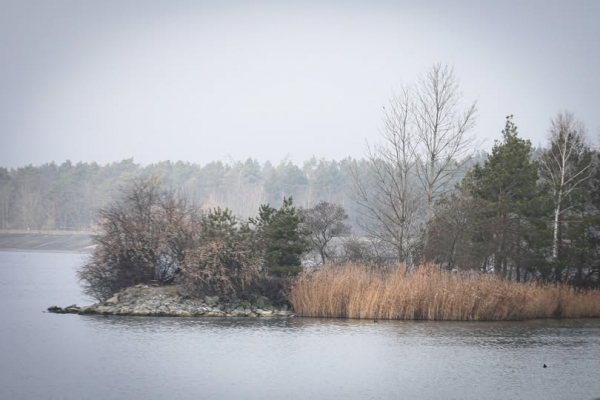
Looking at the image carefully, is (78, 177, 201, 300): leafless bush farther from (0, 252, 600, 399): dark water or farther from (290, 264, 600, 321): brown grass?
(290, 264, 600, 321): brown grass

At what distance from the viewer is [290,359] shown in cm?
1794

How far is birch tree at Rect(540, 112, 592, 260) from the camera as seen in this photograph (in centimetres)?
3434

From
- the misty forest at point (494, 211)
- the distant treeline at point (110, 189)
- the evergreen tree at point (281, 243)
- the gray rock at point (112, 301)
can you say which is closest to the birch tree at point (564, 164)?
the misty forest at point (494, 211)

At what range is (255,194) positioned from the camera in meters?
130

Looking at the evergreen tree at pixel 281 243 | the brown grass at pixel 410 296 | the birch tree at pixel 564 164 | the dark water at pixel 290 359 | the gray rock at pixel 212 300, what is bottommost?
the dark water at pixel 290 359

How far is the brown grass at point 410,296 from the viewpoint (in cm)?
2630

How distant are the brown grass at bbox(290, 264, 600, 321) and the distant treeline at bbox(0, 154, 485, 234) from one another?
285 feet

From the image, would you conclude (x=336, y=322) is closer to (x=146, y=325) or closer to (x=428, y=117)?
(x=146, y=325)

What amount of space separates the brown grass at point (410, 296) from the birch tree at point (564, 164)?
7.49 meters

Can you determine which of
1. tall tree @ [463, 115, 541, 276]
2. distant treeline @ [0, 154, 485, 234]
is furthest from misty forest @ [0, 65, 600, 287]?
distant treeline @ [0, 154, 485, 234]

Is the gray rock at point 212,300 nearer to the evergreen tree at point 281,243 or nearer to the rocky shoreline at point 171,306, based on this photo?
the rocky shoreline at point 171,306

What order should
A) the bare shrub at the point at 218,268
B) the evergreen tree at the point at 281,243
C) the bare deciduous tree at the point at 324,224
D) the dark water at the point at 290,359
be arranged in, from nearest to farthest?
the dark water at the point at 290,359 → the bare shrub at the point at 218,268 → the evergreen tree at the point at 281,243 → the bare deciduous tree at the point at 324,224

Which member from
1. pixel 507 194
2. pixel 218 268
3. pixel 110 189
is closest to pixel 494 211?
A: pixel 507 194

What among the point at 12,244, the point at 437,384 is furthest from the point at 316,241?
the point at 12,244
